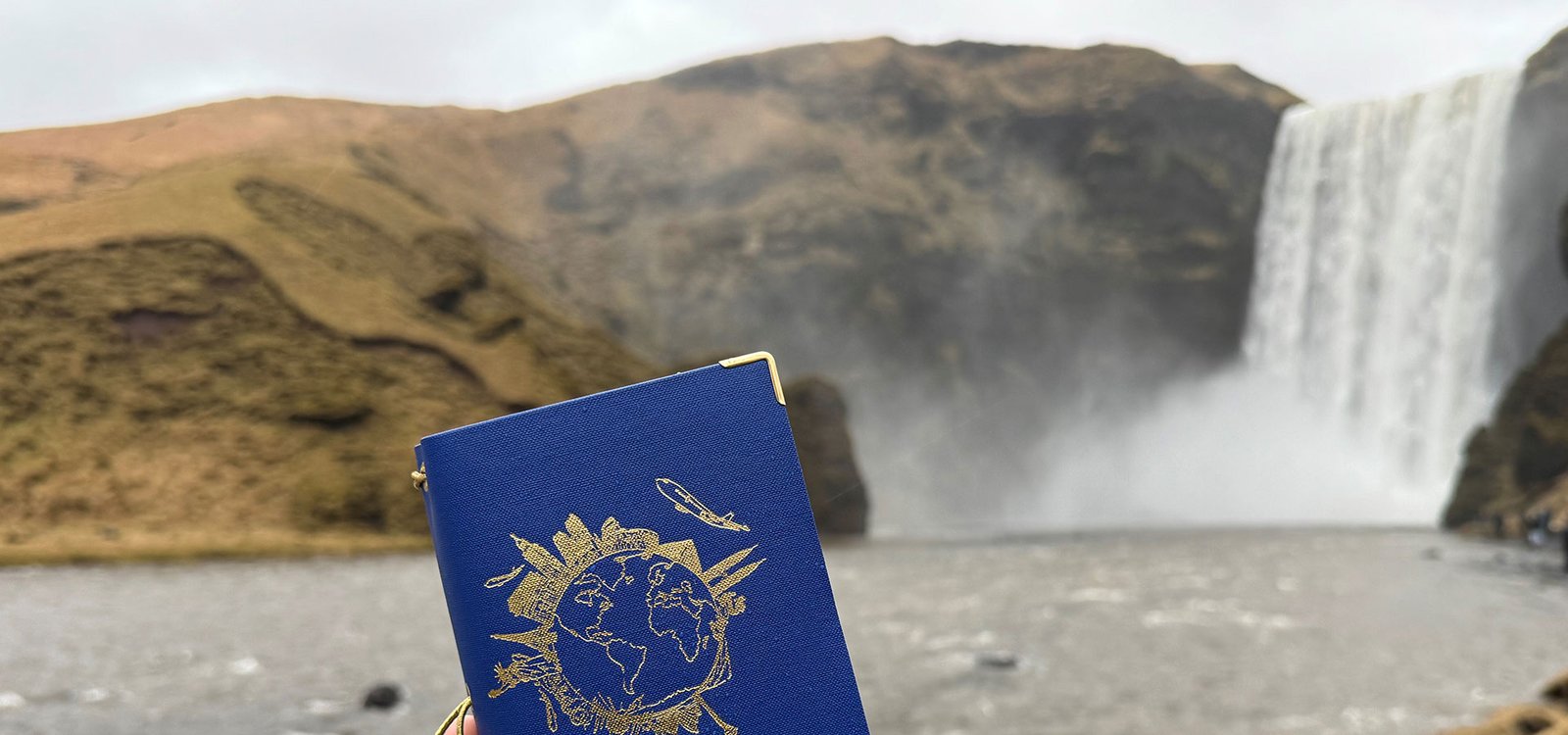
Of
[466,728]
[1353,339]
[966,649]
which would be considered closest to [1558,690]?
[966,649]

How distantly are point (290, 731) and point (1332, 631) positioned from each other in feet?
31.0

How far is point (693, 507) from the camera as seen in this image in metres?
1.67

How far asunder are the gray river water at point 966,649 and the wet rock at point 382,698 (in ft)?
0.28

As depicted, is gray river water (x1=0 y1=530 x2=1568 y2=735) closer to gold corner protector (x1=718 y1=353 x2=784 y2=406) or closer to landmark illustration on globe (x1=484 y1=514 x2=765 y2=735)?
landmark illustration on globe (x1=484 y1=514 x2=765 y2=735)

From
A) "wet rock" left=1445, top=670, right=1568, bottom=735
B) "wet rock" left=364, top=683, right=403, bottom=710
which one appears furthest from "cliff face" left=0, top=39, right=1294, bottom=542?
"wet rock" left=1445, top=670, right=1568, bottom=735

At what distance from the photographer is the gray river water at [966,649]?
23.5 feet

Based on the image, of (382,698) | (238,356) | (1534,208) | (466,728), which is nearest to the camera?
(466,728)

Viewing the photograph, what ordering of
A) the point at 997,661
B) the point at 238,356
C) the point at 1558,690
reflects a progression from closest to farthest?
1. the point at 1558,690
2. the point at 997,661
3. the point at 238,356

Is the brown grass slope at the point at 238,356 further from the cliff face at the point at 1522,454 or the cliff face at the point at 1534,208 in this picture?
the cliff face at the point at 1534,208

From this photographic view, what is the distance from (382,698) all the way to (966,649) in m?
4.99

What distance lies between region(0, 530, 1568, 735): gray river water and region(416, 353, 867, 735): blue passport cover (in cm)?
564

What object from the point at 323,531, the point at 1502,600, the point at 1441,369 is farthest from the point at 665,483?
the point at 1441,369

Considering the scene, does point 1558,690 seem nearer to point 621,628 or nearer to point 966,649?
point 966,649

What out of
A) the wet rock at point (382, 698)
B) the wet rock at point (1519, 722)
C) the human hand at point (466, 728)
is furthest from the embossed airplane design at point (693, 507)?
the wet rock at point (382, 698)
